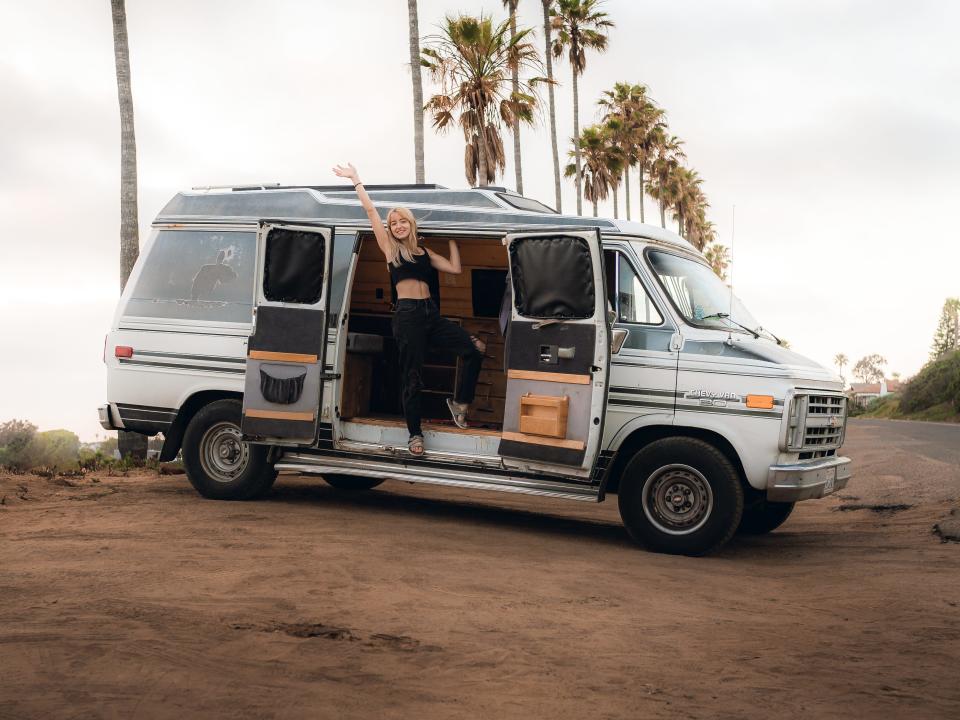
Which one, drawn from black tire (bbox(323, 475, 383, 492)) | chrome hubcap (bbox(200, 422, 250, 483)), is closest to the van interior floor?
chrome hubcap (bbox(200, 422, 250, 483))

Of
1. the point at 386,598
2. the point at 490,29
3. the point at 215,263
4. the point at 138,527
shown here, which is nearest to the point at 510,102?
the point at 490,29

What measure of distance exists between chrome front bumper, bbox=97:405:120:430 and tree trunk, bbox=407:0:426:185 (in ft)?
42.5

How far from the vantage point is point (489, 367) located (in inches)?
431

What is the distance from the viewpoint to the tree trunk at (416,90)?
22359 mm

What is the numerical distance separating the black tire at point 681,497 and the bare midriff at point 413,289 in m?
2.48

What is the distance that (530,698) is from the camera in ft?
15.0

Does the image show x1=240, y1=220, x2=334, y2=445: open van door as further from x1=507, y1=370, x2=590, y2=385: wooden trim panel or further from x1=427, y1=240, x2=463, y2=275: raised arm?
x1=507, y1=370, x2=590, y2=385: wooden trim panel

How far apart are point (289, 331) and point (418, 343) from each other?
1200mm

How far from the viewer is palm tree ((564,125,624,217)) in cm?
4650

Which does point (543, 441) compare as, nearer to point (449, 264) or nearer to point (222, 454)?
point (449, 264)

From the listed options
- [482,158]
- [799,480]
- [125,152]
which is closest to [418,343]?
[799,480]

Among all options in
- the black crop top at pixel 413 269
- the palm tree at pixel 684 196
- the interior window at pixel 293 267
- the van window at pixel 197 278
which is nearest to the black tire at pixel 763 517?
the black crop top at pixel 413 269

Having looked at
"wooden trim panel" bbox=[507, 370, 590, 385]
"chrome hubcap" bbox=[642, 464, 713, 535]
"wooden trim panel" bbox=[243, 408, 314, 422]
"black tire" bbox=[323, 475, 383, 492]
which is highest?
"wooden trim panel" bbox=[507, 370, 590, 385]

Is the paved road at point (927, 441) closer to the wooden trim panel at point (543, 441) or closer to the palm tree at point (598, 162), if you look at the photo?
the wooden trim panel at point (543, 441)
